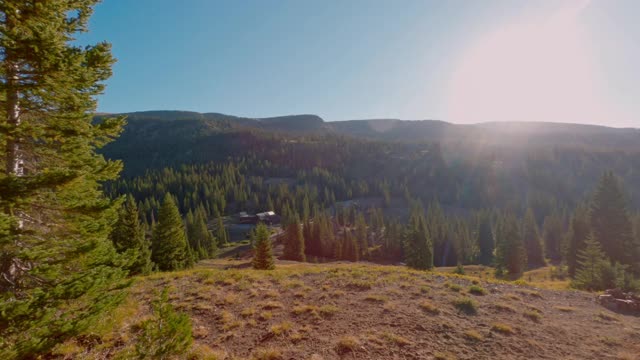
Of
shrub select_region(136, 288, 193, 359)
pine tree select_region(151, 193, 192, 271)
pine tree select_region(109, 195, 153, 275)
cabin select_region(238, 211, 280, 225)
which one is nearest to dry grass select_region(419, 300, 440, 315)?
shrub select_region(136, 288, 193, 359)

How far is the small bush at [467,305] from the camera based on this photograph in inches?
541

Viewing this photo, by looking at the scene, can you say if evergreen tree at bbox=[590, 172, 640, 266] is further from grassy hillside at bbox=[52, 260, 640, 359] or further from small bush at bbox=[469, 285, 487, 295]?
small bush at bbox=[469, 285, 487, 295]

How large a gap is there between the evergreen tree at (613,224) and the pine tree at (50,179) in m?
55.4

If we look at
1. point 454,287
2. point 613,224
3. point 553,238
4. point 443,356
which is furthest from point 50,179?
point 553,238

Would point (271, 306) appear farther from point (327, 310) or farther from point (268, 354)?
point (268, 354)

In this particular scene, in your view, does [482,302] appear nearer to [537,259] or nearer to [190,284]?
[190,284]

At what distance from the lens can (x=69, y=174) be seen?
7.13 m

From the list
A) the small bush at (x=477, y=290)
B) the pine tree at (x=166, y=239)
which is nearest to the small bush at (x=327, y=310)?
the small bush at (x=477, y=290)

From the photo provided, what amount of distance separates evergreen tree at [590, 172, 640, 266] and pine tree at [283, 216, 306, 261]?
51.8 metres

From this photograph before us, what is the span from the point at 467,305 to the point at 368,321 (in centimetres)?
557

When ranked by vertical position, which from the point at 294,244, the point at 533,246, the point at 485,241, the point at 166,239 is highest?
the point at 166,239

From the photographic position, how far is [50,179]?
6988mm

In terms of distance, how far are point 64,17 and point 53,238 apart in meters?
6.19

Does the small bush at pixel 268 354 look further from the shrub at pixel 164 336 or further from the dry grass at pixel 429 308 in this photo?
the dry grass at pixel 429 308
